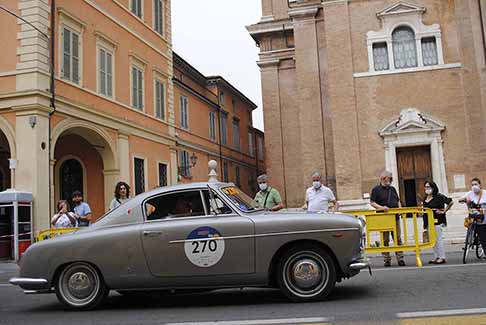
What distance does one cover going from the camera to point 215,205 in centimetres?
711

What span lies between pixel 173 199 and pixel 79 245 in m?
1.37

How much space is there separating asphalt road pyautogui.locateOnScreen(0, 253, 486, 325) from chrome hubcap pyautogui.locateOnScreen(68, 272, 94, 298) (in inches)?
10.7

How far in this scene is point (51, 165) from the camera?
58.2ft

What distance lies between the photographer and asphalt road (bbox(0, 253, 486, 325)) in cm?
578

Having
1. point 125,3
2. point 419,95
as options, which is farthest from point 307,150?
point 125,3

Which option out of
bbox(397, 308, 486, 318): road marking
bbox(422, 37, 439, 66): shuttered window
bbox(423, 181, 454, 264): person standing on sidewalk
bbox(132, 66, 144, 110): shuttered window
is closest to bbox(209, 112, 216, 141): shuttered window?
bbox(132, 66, 144, 110): shuttered window

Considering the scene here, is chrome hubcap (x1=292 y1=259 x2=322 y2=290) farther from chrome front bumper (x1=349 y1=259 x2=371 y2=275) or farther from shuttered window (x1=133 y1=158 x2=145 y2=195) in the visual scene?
shuttered window (x1=133 y1=158 x2=145 y2=195)

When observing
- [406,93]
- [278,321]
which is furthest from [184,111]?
[278,321]

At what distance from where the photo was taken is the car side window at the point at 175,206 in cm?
715

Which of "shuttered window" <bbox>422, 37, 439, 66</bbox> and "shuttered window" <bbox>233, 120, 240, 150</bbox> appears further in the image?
"shuttered window" <bbox>233, 120, 240, 150</bbox>

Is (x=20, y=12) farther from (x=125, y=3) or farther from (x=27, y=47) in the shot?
(x=125, y=3)

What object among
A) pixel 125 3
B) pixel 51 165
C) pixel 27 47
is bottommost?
pixel 51 165

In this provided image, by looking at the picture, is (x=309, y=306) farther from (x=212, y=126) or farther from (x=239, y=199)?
(x=212, y=126)

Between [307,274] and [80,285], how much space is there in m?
3.01
